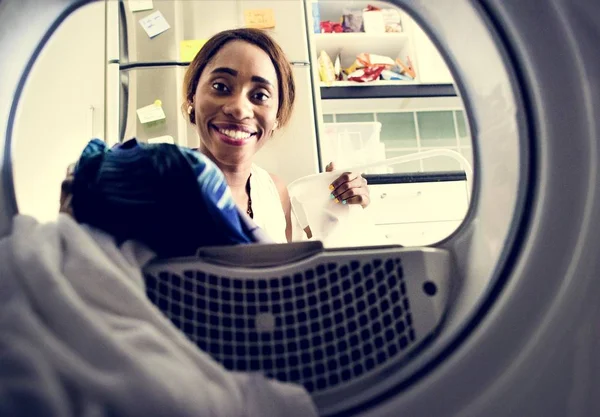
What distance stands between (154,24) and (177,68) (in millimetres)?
169

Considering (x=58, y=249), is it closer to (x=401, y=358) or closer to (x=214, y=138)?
(x=401, y=358)

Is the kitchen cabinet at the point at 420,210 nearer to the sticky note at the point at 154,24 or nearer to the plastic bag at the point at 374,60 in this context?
the plastic bag at the point at 374,60

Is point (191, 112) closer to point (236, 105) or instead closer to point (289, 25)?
point (236, 105)

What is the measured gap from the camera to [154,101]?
138cm

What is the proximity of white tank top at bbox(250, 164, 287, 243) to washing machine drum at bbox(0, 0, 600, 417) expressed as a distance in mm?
605

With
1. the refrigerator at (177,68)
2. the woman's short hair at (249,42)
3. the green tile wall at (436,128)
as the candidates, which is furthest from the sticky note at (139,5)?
the green tile wall at (436,128)

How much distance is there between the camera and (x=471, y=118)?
40 centimetres

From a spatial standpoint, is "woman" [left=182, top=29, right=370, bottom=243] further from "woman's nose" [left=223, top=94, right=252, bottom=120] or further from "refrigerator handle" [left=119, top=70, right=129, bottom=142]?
"refrigerator handle" [left=119, top=70, right=129, bottom=142]

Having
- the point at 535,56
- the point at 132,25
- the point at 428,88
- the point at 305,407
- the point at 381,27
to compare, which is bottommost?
the point at 305,407

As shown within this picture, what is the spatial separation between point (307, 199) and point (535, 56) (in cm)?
61

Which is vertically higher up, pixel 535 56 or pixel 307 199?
pixel 535 56

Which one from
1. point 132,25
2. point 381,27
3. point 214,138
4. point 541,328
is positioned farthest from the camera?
point 381,27

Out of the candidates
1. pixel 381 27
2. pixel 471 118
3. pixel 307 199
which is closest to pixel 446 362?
pixel 471 118

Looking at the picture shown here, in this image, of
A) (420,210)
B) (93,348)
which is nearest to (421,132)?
(420,210)
